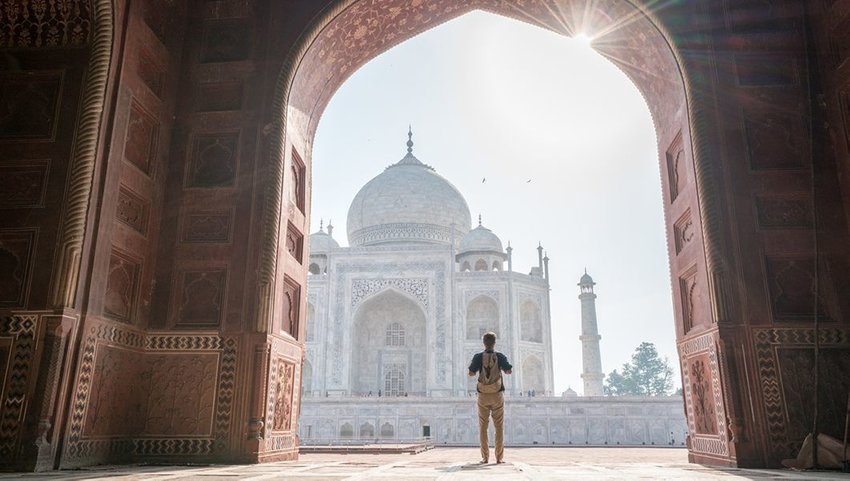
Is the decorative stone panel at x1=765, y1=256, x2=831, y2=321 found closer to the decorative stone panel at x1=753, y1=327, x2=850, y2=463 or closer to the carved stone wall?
the decorative stone panel at x1=753, y1=327, x2=850, y2=463

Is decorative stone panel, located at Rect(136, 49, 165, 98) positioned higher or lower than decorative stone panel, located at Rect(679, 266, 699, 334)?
higher

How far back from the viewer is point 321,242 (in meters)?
30.7

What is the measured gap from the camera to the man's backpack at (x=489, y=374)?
209 inches

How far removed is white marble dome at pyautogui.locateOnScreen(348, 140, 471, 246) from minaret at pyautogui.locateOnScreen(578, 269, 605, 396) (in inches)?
289

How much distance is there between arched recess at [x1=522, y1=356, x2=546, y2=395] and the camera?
91.6 ft

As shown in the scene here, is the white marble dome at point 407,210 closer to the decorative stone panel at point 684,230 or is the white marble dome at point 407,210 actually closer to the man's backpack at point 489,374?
the decorative stone panel at point 684,230

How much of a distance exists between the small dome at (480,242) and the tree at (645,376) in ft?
77.2

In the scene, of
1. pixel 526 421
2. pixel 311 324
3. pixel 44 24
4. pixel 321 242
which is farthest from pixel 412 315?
pixel 44 24

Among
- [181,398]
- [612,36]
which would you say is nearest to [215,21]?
[181,398]

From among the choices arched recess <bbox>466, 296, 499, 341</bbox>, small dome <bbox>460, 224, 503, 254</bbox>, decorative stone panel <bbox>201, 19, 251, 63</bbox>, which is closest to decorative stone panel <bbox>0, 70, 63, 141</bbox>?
decorative stone panel <bbox>201, 19, 251, 63</bbox>

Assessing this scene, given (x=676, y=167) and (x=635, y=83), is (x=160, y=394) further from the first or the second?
(x=635, y=83)

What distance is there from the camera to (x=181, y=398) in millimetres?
5750

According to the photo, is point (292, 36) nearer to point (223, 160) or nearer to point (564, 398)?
point (223, 160)


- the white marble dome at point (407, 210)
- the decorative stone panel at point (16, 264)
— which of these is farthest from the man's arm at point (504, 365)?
the white marble dome at point (407, 210)
